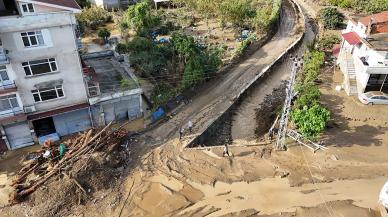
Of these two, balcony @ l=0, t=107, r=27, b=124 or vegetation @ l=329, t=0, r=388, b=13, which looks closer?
balcony @ l=0, t=107, r=27, b=124

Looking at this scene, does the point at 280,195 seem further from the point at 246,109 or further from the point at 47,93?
the point at 47,93

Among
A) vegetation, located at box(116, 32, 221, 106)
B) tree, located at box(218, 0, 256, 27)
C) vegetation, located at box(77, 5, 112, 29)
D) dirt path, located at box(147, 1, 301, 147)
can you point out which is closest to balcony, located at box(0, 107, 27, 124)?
dirt path, located at box(147, 1, 301, 147)

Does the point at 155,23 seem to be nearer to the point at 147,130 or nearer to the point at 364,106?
the point at 147,130

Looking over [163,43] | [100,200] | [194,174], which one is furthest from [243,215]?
[163,43]

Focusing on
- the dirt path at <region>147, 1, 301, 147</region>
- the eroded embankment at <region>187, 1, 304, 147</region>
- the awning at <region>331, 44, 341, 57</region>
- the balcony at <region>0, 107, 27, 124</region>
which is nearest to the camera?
the balcony at <region>0, 107, 27, 124</region>

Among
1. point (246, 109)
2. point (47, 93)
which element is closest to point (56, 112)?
point (47, 93)

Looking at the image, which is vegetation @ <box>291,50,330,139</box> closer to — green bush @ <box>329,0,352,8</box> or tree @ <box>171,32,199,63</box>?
tree @ <box>171,32,199,63</box>

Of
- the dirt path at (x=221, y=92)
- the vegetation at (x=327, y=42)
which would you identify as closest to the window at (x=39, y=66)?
the dirt path at (x=221, y=92)
